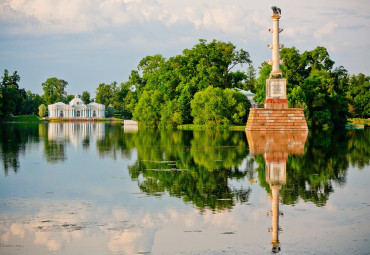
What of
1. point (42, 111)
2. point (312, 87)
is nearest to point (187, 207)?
point (312, 87)

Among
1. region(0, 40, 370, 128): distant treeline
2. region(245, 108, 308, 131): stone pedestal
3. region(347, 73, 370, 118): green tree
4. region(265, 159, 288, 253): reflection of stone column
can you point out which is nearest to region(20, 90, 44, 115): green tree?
region(0, 40, 370, 128): distant treeline

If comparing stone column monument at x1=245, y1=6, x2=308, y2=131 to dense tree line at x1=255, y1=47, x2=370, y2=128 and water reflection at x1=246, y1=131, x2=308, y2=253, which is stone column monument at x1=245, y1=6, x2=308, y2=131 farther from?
water reflection at x1=246, y1=131, x2=308, y2=253

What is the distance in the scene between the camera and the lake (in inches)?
372

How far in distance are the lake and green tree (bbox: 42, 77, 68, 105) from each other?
502ft

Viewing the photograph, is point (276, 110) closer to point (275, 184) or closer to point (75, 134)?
point (75, 134)

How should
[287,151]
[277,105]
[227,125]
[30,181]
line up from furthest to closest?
1. [227,125]
2. [277,105]
3. [287,151]
4. [30,181]

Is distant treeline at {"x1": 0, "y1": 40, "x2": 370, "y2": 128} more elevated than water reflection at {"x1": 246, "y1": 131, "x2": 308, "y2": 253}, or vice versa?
distant treeline at {"x1": 0, "y1": 40, "x2": 370, "y2": 128}

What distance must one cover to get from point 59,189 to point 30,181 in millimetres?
2194

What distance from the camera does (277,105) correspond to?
152ft

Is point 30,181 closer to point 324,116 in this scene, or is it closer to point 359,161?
point 359,161

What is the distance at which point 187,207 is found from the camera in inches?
486

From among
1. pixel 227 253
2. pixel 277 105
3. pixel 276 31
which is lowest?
pixel 227 253

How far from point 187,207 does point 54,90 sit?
169812 mm

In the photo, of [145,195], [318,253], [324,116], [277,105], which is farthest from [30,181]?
[324,116]
